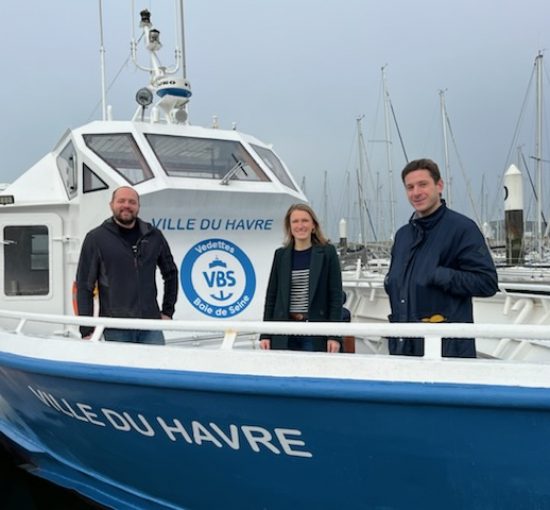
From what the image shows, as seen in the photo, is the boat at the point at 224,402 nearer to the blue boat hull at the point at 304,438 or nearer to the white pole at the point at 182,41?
the blue boat hull at the point at 304,438

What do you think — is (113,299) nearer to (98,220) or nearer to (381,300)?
(98,220)

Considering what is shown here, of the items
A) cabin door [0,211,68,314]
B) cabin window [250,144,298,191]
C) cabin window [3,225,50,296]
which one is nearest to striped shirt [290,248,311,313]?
cabin window [250,144,298,191]

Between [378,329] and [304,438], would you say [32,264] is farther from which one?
[378,329]

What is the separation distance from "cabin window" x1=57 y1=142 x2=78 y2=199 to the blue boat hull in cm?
197

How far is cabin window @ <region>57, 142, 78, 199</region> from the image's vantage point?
4.97 metres

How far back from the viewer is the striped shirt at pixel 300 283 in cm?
318

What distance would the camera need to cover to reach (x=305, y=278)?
3188 millimetres


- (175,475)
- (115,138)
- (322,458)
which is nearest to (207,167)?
(115,138)

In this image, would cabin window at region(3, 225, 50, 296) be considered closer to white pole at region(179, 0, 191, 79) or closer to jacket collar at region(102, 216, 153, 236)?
jacket collar at region(102, 216, 153, 236)

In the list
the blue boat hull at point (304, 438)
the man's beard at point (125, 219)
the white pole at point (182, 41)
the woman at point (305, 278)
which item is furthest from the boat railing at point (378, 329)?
the white pole at point (182, 41)

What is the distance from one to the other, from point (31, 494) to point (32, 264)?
1.87 meters

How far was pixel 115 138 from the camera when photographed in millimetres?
5098

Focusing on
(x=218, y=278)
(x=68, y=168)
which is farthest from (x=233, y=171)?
(x=68, y=168)

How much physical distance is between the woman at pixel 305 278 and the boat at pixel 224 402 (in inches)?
19.0
